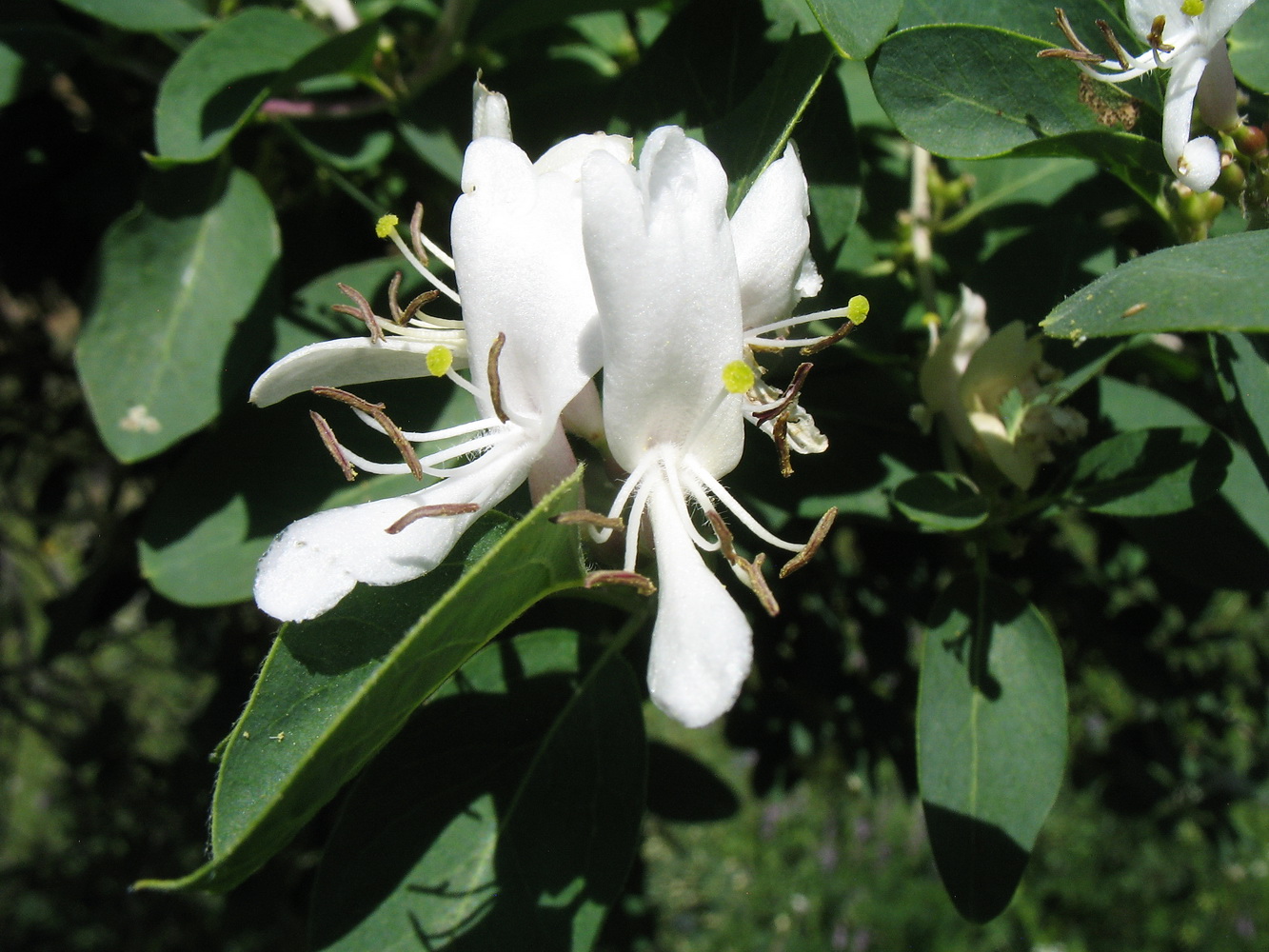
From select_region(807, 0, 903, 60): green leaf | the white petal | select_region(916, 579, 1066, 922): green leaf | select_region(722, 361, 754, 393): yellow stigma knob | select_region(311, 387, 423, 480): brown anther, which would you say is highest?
the white petal

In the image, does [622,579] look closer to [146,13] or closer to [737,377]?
[737,377]

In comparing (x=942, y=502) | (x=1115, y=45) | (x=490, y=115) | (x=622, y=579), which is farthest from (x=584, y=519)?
(x=1115, y=45)

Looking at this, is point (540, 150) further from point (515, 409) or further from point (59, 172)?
point (59, 172)

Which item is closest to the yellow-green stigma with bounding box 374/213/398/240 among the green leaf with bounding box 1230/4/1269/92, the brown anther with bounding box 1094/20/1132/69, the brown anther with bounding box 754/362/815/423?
the brown anther with bounding box 754/362/815/423

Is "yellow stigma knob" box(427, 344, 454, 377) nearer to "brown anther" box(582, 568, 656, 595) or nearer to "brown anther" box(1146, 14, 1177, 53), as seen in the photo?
"brown anther" box(582, 568, 656, 595)

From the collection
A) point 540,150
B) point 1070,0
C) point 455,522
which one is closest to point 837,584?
point 540,150
